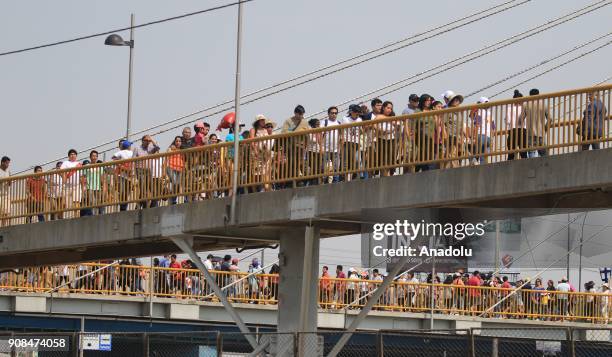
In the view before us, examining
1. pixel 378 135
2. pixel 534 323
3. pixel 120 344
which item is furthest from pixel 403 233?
pixel 534 323

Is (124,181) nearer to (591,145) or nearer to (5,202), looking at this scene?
(5,202)

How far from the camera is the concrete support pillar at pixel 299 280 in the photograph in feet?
96.3

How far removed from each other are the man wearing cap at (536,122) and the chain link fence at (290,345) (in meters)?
2.99

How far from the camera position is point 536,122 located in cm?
2481

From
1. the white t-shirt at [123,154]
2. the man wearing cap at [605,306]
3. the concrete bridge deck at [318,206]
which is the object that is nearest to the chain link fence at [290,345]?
the concrete bridge deck at [318,206]

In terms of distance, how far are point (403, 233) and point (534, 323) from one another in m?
22.8

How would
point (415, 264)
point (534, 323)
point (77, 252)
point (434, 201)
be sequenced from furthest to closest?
point (415, 264)
point (534, 323)
point (77, 252)
point (434, 201)

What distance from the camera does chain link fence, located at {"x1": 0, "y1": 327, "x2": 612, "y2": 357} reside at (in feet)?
83.7

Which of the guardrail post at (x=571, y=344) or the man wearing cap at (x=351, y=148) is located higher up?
the man wearing cap at (x=351, y=148)

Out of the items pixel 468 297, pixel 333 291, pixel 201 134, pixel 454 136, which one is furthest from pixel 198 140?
pixel 468 297

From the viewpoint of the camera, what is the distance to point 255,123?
101 feet

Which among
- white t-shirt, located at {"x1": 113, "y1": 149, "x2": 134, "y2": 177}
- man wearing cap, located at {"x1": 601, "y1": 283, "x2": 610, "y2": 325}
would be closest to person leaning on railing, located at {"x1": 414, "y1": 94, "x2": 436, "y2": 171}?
white t-shirt, located at {"x1": 113, "y1": 149, "x2": 134, "y2": 177}

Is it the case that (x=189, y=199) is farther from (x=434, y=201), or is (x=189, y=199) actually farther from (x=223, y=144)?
(x=434, y=201)

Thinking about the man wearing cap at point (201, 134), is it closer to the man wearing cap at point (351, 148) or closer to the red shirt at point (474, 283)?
the man wearing cap at point (351, 148)
